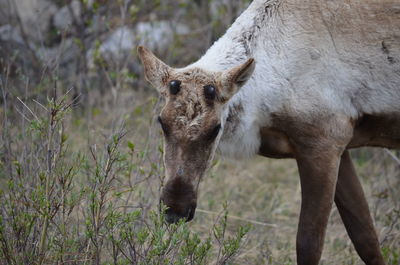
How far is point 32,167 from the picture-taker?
5.05 meters

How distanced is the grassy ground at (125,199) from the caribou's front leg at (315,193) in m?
0.35

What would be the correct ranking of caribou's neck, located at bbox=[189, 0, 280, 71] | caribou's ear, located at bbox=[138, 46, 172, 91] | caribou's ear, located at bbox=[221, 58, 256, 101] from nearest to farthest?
1. caribou's ear, located at bbox=[221, 58, 256, 101]
2. caribou's ear, located at bbox=[138, 46, 172, 91]
3. caribou's neck, located at bbox=[189, 0, 280, 71]

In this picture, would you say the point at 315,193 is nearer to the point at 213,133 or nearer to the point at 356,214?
the point at 356,214

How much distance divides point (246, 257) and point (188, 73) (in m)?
2.21

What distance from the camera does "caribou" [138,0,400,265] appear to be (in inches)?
188

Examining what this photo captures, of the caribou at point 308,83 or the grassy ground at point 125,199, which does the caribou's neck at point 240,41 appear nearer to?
the caribou at point 308,83

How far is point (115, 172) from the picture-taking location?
15.2 feet

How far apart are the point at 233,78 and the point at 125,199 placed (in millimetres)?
2416

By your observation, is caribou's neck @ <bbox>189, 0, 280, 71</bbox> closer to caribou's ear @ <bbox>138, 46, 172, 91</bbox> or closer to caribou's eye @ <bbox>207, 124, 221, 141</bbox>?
caribou's ear @ <bbox>138, 46, 172, 91</bbox>

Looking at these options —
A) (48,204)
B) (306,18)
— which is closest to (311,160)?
(306,18)

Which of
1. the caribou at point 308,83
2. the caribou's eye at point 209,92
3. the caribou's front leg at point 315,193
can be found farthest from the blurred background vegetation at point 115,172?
the caribou's eye at point 209,92

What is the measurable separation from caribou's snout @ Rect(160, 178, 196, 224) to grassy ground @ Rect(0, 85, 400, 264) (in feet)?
0.44

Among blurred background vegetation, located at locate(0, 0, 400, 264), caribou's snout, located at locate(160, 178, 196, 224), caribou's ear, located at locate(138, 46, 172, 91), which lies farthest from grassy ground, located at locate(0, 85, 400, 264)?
caribou's ear, located at locate(138, 46, 172, 91)

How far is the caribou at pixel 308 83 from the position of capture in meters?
4.77
